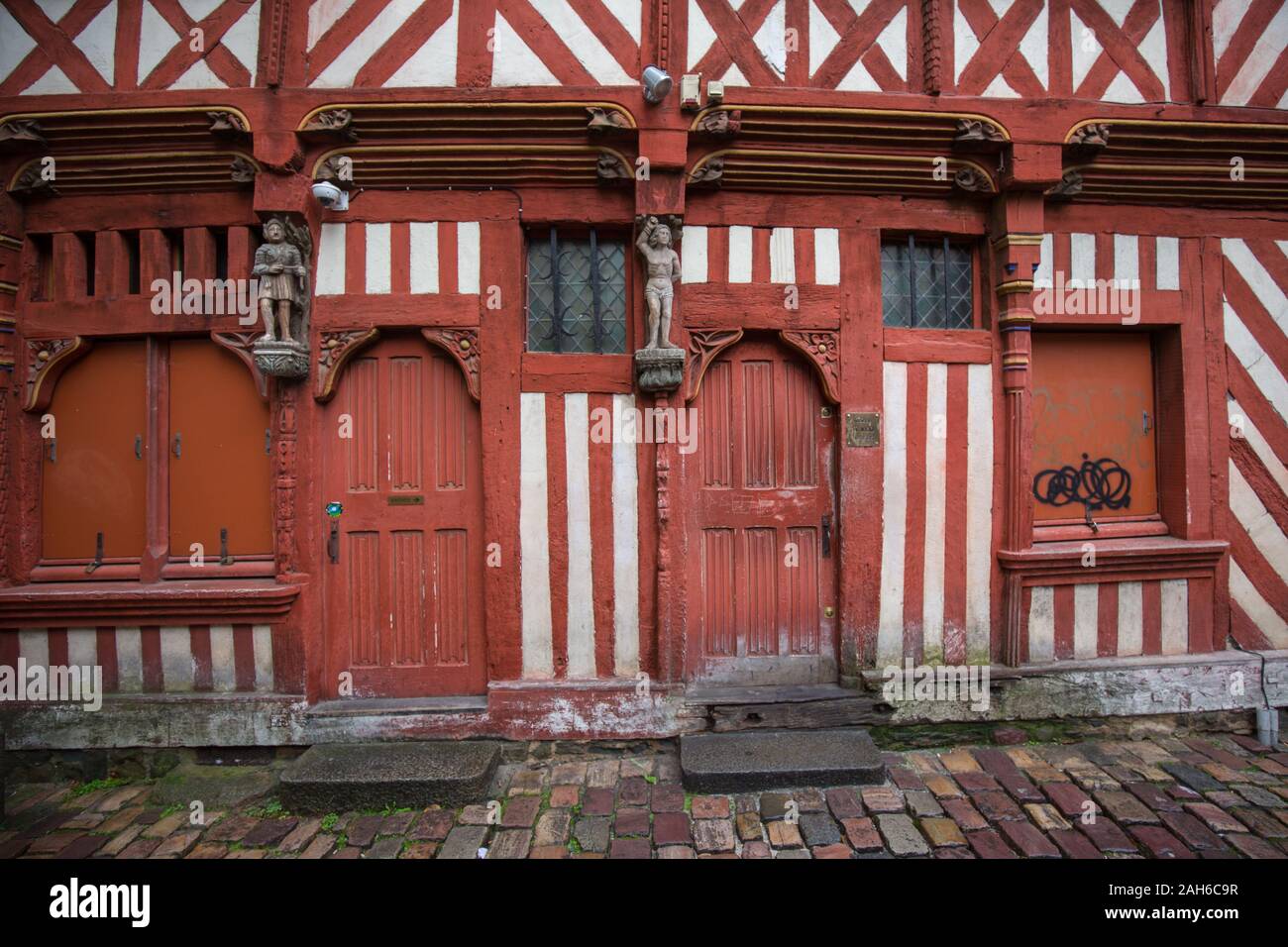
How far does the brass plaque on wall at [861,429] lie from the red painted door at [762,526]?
0.14 m

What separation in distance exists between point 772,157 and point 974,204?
5.20 feet

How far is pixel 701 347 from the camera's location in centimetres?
408

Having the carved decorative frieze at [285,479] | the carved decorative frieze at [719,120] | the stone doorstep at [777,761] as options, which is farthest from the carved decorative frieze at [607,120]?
the stone doorstep at [777,761]

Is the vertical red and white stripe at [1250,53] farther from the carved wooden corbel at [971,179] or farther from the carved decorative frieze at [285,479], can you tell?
the carved decorative frieze at [285,479]

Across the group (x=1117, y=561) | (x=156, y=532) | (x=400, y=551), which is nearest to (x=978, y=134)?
(x=1117, y=561)

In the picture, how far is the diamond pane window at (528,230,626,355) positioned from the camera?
13.7 feet

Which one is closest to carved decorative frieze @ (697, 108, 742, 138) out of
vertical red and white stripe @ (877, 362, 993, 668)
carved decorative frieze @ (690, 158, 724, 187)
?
carved decorative frieze @ (690, 158, 724, 187)

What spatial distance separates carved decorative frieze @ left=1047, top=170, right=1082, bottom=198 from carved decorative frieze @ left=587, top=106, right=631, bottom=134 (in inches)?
123

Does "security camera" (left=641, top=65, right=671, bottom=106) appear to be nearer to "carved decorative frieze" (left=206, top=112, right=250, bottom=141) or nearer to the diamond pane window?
the diamond pane window

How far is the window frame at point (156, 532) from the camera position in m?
4.05

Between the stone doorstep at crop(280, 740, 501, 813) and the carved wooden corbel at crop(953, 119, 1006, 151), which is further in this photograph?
the carved wooden corbel at crop(953, 119, 1006, 151)

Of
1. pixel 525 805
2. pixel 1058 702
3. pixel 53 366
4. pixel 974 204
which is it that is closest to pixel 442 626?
pixel 525 805

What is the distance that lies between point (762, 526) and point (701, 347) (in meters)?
1.34

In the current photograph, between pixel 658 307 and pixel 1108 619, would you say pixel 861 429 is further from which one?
pixel 1108 619
